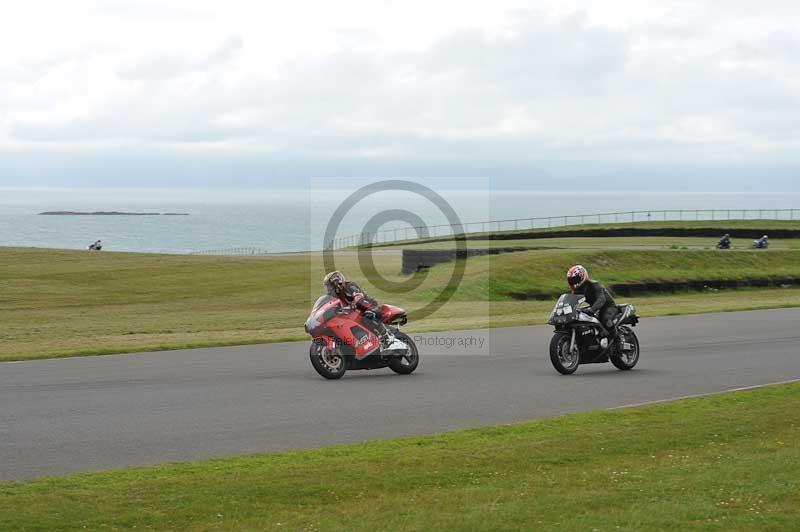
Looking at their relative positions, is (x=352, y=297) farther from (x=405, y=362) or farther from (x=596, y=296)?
(x=596, y=296)

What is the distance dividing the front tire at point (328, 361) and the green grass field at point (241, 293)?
5968mm

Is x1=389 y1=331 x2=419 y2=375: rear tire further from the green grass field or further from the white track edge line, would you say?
the green grass field

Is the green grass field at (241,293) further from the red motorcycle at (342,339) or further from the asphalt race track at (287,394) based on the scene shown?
the red motorcycle at (342,339)

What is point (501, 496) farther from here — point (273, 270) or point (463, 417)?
point (273, 270)

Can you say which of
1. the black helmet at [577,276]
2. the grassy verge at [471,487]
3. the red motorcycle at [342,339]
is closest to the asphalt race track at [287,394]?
the red motorcycle at [342,339]

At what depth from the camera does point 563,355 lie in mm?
18062

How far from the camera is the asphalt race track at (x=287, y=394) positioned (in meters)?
11.8

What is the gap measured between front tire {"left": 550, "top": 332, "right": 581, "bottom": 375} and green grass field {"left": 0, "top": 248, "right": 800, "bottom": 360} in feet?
26.2

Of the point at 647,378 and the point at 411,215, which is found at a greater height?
the point at 411,215

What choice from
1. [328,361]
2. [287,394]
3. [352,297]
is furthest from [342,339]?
[287,394]

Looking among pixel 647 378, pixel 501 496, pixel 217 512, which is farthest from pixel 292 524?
pixel 647 378

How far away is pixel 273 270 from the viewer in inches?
1977

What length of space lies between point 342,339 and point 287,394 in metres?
1.99

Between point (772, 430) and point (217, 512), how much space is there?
6.57 meters
